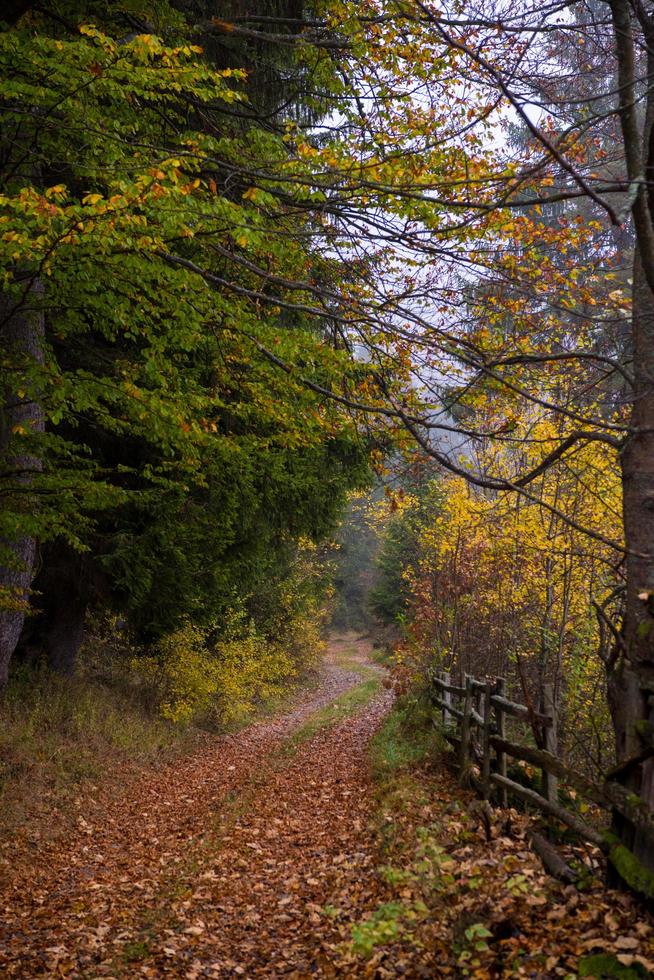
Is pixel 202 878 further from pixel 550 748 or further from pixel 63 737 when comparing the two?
pixel 63 737

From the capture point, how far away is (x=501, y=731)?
7516 mm

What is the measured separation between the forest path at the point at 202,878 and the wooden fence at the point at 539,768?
154cm

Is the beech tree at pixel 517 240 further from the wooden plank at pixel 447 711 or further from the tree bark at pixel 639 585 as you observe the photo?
the wooden plank at pixel 447 711

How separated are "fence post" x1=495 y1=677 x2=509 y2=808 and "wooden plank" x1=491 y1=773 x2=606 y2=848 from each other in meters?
0.13

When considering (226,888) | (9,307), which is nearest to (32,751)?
(226,888)

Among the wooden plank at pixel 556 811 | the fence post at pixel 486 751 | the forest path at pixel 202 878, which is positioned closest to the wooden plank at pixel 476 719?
the fence post at pixel 486 751

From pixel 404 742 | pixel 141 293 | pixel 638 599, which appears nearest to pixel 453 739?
pixel 404 742

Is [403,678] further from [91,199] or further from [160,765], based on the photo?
[91,199]

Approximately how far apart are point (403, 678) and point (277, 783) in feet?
14.6

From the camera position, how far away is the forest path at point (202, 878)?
5.24m

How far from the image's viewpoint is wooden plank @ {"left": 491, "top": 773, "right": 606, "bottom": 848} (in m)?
4.76

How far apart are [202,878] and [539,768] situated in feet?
12.5

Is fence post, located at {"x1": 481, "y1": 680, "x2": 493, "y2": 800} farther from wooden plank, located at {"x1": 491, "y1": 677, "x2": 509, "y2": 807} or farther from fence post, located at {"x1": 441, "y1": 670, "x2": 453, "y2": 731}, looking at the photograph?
fence post, located at {"x1": 441, "y1": 670, "x2": 453, "y2": 731}

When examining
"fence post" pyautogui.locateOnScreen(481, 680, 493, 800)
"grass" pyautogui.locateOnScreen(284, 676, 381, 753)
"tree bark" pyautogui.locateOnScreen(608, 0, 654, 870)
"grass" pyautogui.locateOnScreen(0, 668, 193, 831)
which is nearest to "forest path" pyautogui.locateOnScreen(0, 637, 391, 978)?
"grass" pyautogui.locateOnScreen(0, 668, 193, 831)
